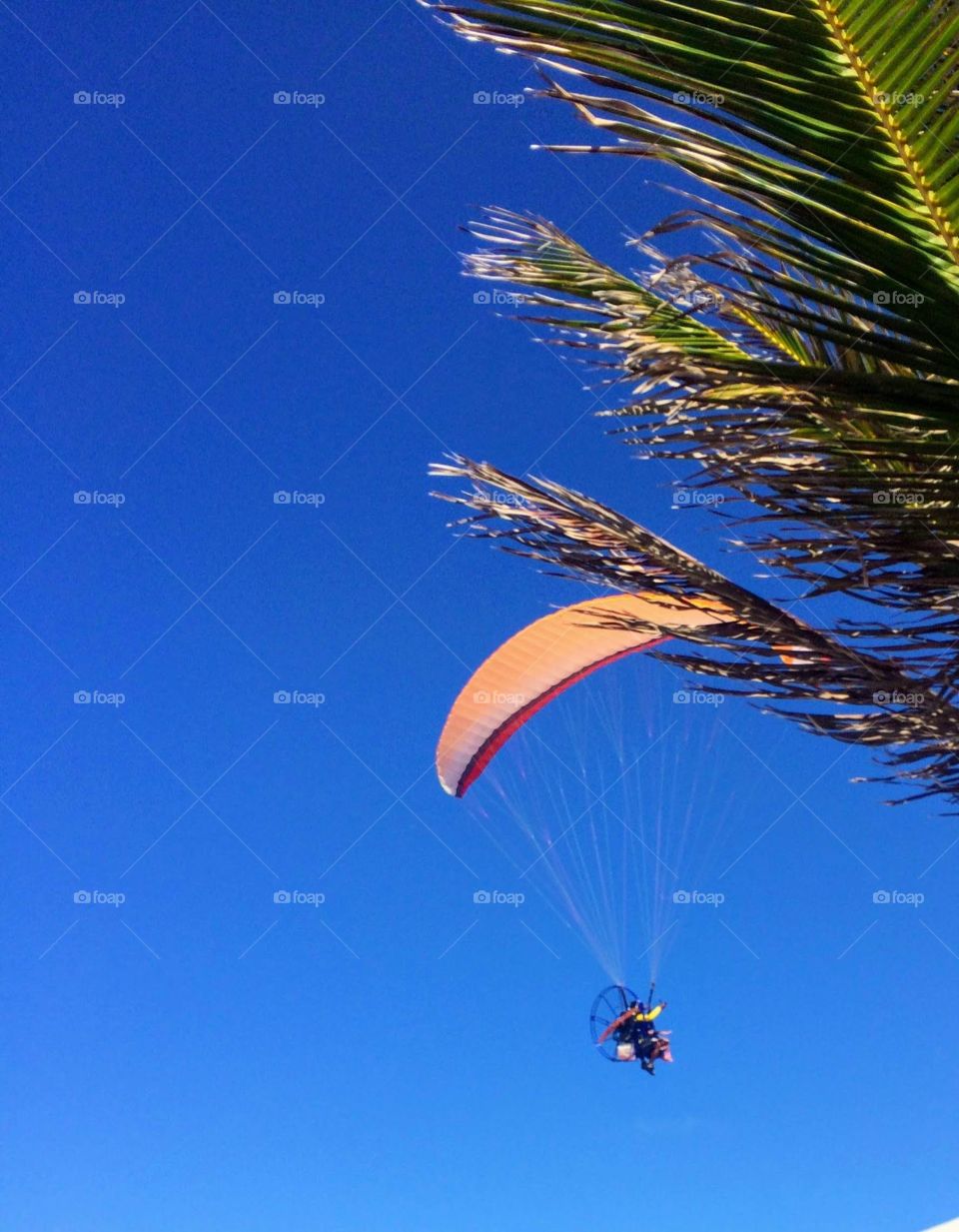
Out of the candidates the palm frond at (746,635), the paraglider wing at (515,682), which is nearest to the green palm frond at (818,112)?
the palm frond at (746,635)

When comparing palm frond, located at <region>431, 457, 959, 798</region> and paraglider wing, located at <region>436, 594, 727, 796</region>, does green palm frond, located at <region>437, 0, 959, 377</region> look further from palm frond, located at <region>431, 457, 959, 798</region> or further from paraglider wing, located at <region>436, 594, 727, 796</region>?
paraglider wing, located at <region>436, 594, 727, 796</region>

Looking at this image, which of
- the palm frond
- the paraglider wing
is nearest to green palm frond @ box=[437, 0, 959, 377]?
the palm frond

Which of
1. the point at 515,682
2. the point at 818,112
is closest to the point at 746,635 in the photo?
the point at 818,112

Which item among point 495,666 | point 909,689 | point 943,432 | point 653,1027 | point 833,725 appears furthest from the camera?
point 653,1027

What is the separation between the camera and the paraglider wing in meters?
9.83

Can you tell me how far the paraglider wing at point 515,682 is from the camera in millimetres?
9828

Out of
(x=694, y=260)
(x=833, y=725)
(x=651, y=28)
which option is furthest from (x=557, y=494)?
(x=651, y=28)

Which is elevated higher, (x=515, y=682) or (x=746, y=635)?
(x=515, y=682)

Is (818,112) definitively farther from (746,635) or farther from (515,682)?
(515,682)

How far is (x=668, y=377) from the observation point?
240 centimetres

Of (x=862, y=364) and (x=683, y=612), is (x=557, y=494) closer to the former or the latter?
(x=683, y=612)

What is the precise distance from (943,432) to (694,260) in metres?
0.63

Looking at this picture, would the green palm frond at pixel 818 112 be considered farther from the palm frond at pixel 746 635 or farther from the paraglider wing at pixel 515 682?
the paraglider wing at pixel 515 682

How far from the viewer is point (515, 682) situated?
1156 centimetres
